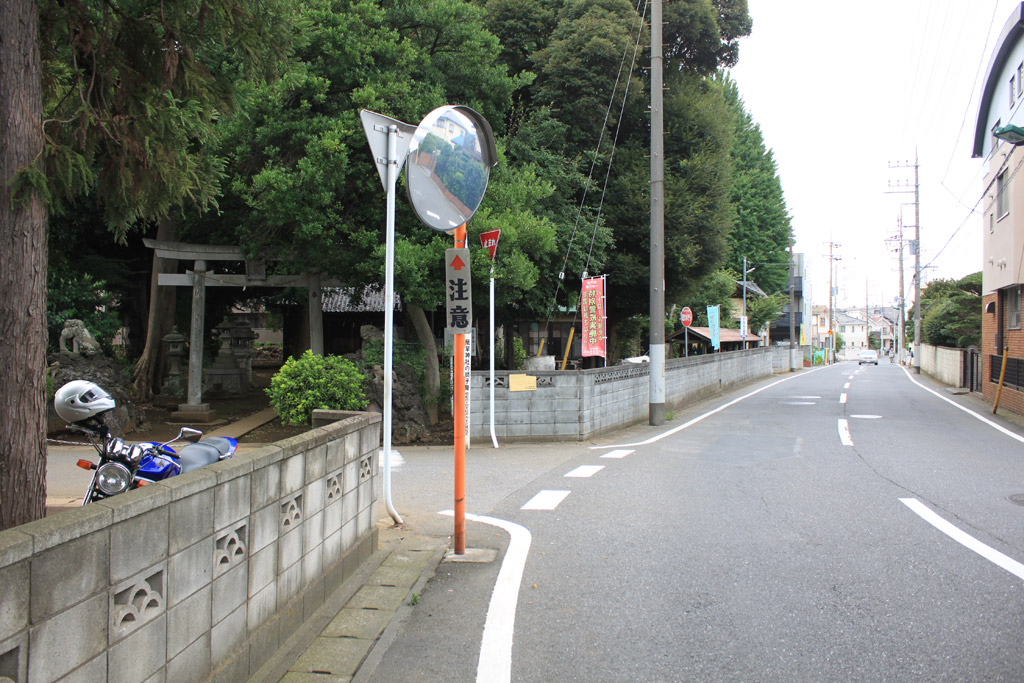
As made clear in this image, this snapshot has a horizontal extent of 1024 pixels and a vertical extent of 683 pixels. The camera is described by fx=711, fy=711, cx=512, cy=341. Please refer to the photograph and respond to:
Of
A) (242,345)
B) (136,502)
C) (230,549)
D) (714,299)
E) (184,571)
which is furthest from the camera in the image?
(714,299)

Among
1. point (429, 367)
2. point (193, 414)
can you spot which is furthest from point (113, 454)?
point (193, 414)

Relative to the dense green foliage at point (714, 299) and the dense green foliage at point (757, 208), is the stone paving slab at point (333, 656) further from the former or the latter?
the dense green foliage at point (757, 208)

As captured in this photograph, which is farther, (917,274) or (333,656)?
(917,274)

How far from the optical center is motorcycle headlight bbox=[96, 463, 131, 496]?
14.3ft

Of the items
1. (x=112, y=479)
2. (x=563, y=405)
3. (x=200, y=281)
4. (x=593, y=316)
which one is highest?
(x=200, y=281)

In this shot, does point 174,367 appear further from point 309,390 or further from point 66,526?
point 66,526

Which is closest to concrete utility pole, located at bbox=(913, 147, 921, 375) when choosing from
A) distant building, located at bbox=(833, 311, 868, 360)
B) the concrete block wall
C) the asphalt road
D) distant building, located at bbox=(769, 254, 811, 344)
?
the concrete block wall

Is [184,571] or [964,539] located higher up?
[184,571]

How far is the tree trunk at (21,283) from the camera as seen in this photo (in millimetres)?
4027

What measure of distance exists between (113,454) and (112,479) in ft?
0.84

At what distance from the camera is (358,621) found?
14.3 ft

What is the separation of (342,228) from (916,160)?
1705 inches

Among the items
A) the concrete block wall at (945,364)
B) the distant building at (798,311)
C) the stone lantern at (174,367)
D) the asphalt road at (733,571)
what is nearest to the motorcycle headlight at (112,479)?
the asphalt road at (733,571)

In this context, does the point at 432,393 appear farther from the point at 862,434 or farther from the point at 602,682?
the point at 602,682
